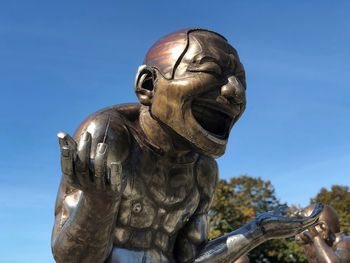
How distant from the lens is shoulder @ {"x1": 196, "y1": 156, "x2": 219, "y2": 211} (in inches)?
137

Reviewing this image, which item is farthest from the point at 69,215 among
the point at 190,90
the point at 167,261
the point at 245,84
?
the point at 245,84

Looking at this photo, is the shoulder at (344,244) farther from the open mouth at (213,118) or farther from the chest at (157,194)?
the open mouth at (213,118)

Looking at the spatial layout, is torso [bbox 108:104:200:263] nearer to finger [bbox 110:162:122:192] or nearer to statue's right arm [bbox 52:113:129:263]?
statue's right arm [bbox 52:113:129:263]

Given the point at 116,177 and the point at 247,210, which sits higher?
the point at 247,210

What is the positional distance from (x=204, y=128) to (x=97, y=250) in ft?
2.92

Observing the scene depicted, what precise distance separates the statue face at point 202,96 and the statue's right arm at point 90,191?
312 mm

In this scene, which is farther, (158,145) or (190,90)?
(158,145)

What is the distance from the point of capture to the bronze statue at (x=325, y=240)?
7.87m

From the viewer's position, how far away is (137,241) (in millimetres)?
3164

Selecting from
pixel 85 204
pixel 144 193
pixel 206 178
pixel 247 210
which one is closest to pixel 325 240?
pixel 206 178

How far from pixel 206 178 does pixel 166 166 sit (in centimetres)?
40

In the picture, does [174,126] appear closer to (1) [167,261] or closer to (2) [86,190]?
(2) [86,190]

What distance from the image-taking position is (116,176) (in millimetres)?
2340

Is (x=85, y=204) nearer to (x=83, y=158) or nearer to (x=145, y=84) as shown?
(x=83, y=158)
